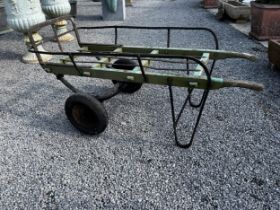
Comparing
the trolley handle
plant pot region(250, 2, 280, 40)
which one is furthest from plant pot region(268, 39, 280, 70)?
the trolley handle

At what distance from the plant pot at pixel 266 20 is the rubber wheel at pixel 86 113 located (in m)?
4.07

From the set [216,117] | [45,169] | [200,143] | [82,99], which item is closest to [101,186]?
[45,169]

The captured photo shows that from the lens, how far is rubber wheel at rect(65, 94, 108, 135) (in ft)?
8.77

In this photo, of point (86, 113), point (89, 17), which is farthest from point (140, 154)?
point (89, 17)

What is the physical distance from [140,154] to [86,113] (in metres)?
0.72

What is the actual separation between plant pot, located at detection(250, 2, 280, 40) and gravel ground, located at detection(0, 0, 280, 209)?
1556 mm

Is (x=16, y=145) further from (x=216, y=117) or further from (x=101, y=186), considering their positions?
(x=216, y=117)

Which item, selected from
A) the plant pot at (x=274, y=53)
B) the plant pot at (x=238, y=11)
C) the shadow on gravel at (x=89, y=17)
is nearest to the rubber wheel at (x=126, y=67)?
the plant pot at (x=274, y=53)

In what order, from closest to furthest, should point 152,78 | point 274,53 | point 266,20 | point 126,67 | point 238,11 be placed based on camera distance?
point 152,78 < point 126,67 < point 274,53 < point 266,20 < point 238,11

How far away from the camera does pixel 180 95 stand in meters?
3.72

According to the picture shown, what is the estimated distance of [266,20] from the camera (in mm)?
5277

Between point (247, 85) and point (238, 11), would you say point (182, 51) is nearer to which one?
point (247, 85)

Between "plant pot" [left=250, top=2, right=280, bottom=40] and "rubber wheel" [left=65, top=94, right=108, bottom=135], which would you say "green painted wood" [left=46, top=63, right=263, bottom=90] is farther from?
"plant pot" [left=250, top=2, right=280, bottom=40]

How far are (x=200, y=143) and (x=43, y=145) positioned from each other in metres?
1.59
